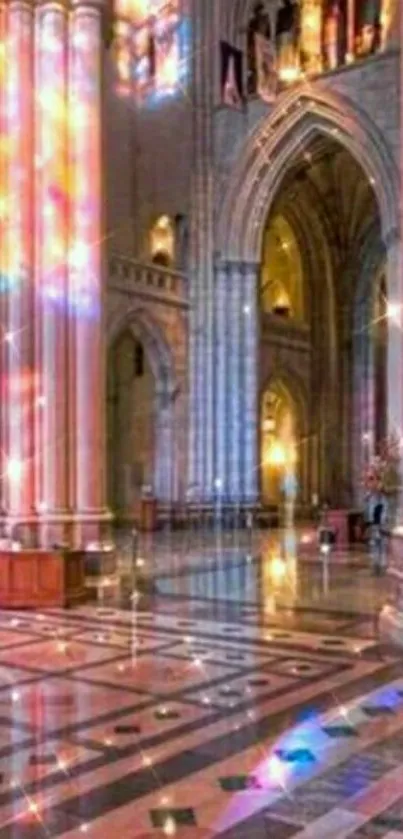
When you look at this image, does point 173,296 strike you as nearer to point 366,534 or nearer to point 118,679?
point 366,534

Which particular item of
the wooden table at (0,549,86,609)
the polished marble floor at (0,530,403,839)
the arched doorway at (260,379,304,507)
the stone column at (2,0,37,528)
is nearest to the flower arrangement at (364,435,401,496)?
the polished marble floor at (0,530,403,839)

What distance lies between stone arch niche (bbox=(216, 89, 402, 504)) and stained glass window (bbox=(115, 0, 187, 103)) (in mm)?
3134

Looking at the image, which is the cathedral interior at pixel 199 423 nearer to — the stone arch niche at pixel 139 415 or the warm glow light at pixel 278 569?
the stone arch niche at pixel 139 415

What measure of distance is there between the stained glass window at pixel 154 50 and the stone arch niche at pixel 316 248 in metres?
3.13

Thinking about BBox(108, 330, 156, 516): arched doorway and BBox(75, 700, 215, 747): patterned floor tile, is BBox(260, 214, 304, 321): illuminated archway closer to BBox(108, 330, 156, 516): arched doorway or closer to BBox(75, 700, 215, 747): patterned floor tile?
BBox(108, 330, 156, 516): arched doorway

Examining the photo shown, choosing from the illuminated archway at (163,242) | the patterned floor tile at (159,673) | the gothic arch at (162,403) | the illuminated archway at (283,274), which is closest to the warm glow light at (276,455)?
the illuminated archway at (283,274)

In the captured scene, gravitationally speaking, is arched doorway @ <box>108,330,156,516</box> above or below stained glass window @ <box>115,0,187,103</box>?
below

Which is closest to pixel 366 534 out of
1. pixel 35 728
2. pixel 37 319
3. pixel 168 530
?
pixel 168 530

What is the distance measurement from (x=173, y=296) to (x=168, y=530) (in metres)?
6.92

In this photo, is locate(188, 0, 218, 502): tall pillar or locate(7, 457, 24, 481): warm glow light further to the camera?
locate(188, 0, 218, 502): tall pillar

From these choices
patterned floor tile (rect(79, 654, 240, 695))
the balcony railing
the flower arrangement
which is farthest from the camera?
the balcony railing

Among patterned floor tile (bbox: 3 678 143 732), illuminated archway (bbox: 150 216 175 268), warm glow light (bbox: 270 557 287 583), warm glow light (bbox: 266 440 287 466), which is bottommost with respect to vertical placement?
patterned floor tile (bbox: 3 678 143 732)

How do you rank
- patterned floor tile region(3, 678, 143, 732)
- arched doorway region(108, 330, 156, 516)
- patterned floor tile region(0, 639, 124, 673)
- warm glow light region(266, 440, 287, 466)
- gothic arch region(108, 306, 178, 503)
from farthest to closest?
warm glow light region(266, 440, 287, 466) < arched doorway region(108, 330, 156, 516) < gothic arch region(108, 306, 178, 503) < patterned floor tile region(0, 639, 124, 673) < patterned floor tile region(3, 678, 143, 732)

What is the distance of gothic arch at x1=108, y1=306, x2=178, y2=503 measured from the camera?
26.9 metres
